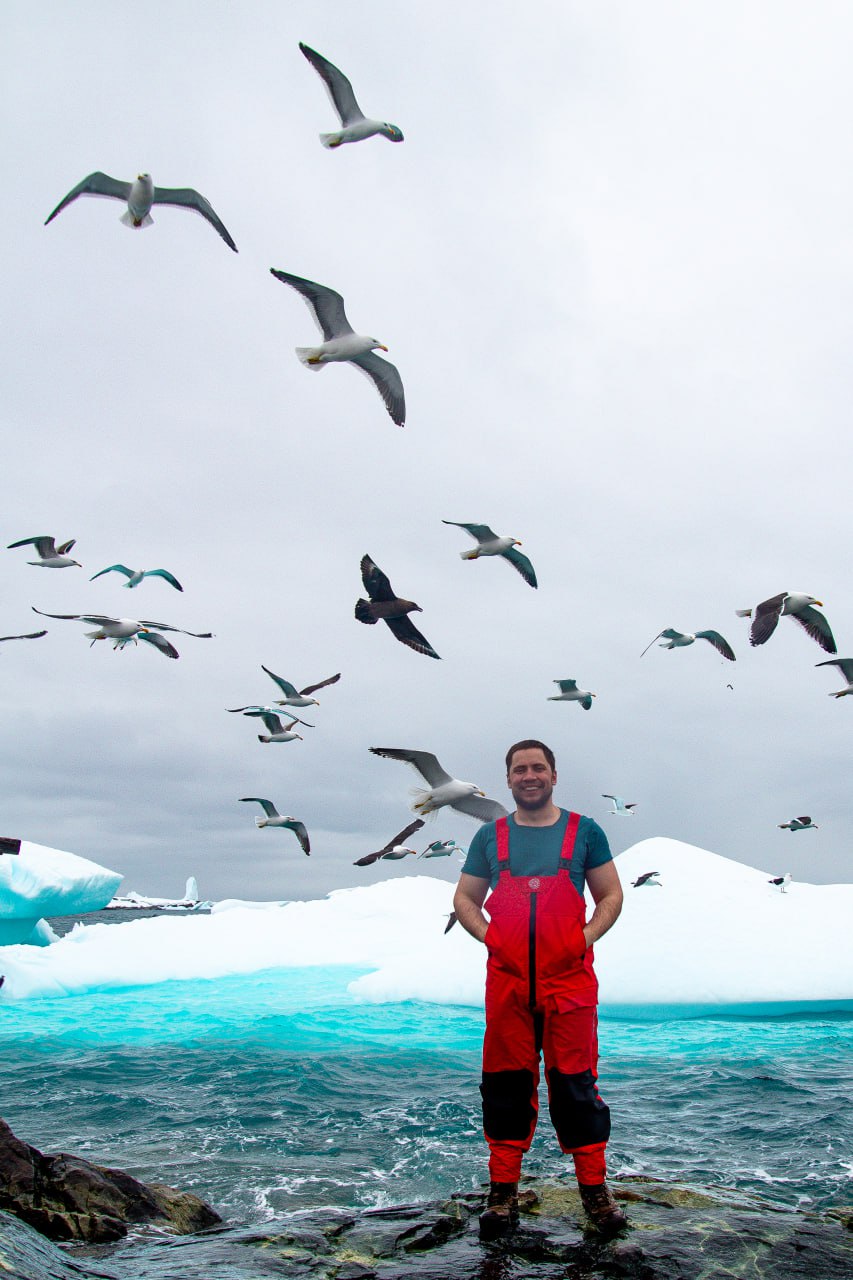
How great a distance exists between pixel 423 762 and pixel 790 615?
8.10m

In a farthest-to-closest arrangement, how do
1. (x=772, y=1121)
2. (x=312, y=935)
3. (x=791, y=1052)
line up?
1. (x=312, y=935)
2. (x=791, y=1052)
3. (x=772, y=1121)

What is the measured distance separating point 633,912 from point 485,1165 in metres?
14.2

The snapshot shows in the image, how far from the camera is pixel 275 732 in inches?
624

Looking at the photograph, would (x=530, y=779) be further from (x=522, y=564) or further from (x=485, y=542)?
(x=522, y=564)

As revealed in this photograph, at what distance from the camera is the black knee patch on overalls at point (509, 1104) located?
4480 mm

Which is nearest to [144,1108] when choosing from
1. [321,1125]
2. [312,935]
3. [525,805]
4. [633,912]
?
[321,1125]

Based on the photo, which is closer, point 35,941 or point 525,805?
point 525,805

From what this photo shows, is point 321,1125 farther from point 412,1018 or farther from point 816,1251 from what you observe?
point 412,1018

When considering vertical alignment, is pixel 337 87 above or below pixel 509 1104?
above

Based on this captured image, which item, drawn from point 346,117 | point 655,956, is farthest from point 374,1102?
point 346,117

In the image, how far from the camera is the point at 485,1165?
820 centimetres

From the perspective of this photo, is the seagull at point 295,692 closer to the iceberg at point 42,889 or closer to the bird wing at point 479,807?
the bird wing at point 479,807

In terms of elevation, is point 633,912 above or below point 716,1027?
above

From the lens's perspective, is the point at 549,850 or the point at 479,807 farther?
the point at 479,807
